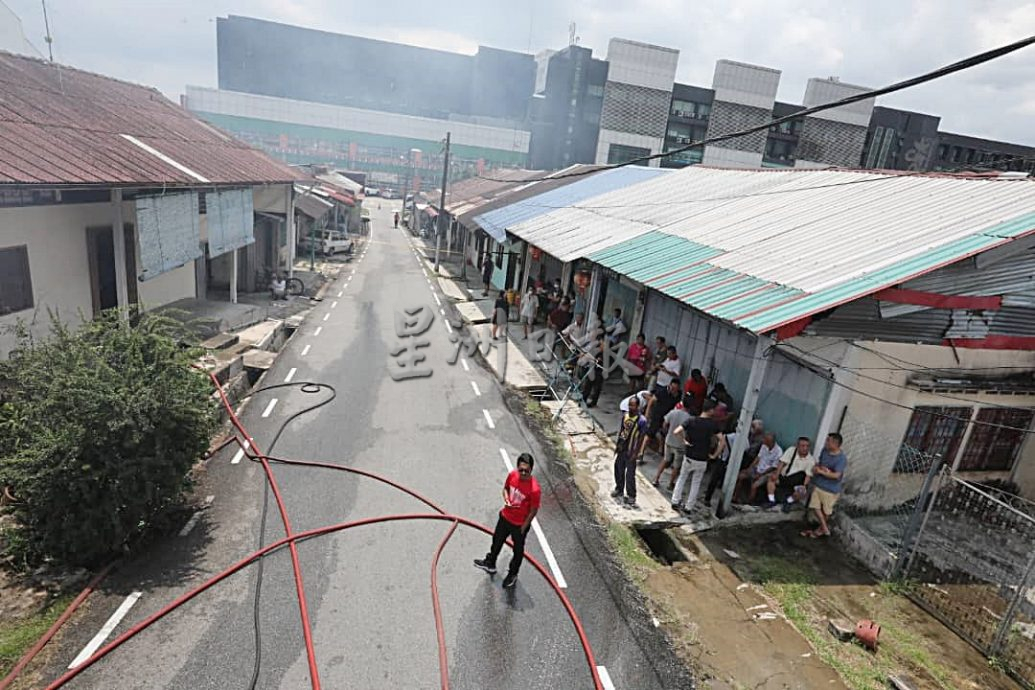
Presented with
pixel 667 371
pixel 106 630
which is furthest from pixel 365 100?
pixel 106 630

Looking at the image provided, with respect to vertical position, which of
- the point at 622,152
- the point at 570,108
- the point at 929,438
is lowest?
the point at 929,438

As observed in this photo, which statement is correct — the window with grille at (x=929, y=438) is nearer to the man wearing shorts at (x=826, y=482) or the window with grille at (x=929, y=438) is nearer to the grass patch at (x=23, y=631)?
the man wearing shorts at (x=826, y=482)

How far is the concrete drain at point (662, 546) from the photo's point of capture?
7879mm

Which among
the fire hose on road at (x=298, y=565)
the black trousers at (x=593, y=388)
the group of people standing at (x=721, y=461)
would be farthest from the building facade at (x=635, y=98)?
the fire hose on road at (x=298, y=565)

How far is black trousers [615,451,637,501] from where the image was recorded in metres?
8.96

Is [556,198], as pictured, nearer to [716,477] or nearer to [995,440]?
[716,477]

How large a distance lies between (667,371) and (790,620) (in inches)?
203

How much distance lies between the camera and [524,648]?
19.5 ft

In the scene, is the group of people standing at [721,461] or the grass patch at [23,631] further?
the group of people standing at [721,461]

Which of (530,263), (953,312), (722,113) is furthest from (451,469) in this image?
(722,113)

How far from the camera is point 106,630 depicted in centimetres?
561

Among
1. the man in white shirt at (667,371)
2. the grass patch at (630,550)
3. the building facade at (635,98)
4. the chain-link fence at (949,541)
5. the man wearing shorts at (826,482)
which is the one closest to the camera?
the chain-link fence at (949,541)

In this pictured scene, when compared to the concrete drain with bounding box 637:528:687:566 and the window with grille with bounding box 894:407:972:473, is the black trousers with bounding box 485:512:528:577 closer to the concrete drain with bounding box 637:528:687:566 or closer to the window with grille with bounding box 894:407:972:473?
the concrete drain with bounding box 637:528:687:566

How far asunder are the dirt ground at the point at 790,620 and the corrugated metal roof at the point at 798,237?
10.5 feet
